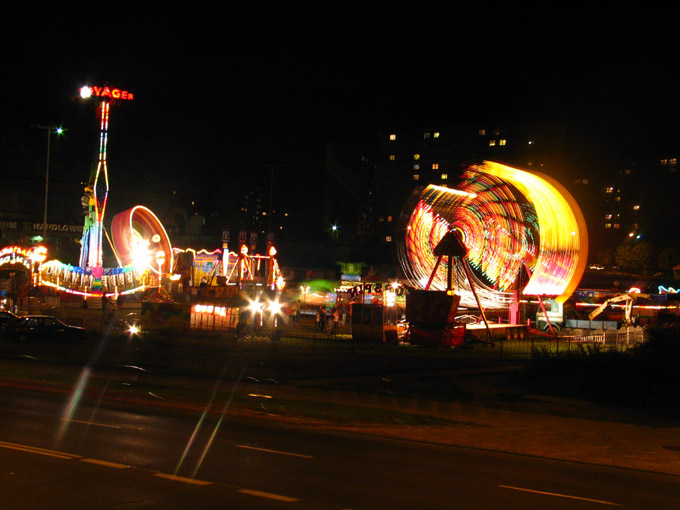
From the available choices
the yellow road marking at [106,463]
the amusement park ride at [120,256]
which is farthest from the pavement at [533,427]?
the amusement park ride at [120,256]

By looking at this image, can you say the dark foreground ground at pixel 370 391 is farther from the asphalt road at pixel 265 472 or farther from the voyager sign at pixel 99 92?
the voyager sign at pixel 99 92

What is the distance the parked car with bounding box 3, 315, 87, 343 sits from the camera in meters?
32.6

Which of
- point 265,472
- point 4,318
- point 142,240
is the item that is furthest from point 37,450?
point 142,240

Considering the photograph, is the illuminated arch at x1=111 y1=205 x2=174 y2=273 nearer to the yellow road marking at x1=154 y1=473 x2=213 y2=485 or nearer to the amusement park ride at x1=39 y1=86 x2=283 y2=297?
the amusement park ride at x1=39 y1=86 x2=283 y2=297

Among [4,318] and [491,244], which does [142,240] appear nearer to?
[4,318]

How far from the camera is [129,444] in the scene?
38.8 ft

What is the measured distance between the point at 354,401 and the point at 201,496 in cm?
1055

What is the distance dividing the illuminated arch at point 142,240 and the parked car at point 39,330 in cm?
2475

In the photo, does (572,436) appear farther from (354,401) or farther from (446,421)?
(354,401)

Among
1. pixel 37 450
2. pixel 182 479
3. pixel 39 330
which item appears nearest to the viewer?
pixel 182 479

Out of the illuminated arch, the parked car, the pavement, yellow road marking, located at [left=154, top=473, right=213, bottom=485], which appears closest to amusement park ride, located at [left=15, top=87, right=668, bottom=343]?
the parked car

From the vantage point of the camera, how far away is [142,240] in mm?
58594

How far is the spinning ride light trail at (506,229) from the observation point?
4044 cm

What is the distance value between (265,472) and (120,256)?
174 ft
